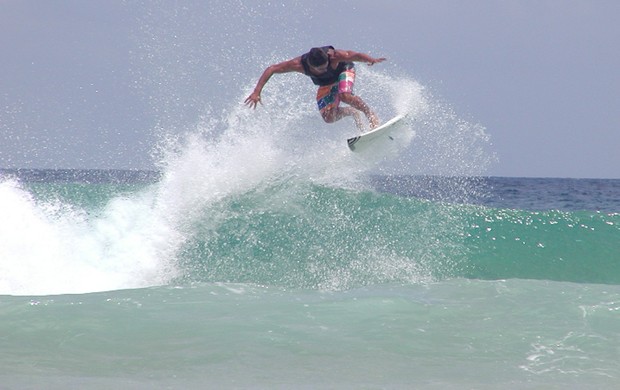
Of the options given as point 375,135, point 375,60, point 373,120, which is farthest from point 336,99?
point 375,60

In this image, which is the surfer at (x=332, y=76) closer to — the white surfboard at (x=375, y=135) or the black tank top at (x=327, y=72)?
the black tank top at (x=327, y=72)

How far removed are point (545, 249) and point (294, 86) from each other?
5059 mm

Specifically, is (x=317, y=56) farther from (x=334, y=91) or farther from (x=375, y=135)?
(x=375, y=135)

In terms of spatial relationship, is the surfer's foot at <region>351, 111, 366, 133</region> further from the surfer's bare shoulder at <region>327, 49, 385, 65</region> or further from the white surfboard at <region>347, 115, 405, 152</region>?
the surfer's bare shoulder at <region>327, 49, 385, 65</region>

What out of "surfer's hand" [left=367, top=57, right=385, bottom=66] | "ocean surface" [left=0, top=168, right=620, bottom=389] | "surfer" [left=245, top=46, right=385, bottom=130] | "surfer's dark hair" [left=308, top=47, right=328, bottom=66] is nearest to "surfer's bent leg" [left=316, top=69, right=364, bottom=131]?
"surfer" [left=245, top=46, right=385, bottom=130]

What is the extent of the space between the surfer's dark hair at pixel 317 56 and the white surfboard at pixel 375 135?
45.8 inches

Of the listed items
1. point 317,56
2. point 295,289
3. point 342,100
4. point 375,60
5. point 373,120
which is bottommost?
point 295,289

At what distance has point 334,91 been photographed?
1081 centimetres

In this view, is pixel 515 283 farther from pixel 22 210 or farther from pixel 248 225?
pixel 22 210

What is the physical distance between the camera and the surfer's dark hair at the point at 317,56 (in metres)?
10.3

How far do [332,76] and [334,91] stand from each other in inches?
9.5

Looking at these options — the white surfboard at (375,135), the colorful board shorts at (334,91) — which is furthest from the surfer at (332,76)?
the white surfboard at (375,135)

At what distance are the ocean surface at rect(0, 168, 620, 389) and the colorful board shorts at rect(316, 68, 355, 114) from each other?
1541 millimetres

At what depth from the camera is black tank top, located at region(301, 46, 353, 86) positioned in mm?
10422
